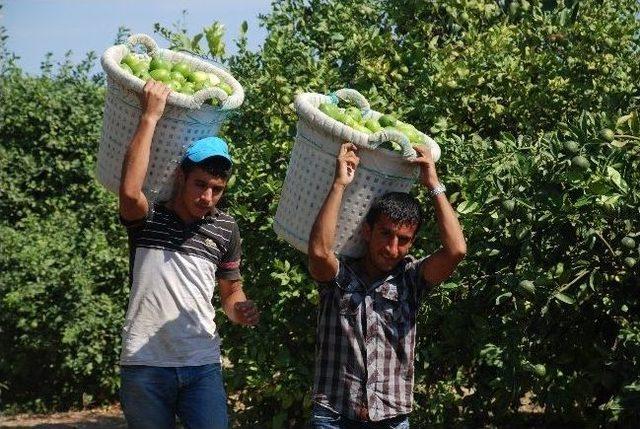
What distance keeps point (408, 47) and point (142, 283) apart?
2867 mm

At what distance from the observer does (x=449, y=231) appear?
3.75m

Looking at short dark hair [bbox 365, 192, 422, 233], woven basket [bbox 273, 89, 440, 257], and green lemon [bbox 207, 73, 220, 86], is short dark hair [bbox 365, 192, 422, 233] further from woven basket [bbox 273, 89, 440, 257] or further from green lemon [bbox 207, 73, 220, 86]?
green lemon [bbox 207, 73, 220, 86]

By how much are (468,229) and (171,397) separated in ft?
4.84

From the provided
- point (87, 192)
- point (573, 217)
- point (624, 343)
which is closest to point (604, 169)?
point (573, 217)

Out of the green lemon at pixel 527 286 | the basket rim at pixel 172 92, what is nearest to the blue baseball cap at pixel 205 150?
the basket rim at pixel 172 92

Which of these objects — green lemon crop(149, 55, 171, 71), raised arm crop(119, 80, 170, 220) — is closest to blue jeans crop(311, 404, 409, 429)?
raised arm crop(119, 80, 170, 220)

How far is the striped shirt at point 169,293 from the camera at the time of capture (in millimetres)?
3850

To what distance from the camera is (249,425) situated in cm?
687

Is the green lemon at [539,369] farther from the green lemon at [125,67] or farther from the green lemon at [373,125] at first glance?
the green lemon at [125,67]

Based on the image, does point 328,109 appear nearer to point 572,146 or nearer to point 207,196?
point 207,196

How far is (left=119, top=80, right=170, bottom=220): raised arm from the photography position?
373 cm

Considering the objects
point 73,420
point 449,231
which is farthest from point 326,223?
point 73,420

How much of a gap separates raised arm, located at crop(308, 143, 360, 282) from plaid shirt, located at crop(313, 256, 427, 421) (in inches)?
4.6

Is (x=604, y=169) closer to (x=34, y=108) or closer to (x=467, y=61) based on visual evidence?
(x=467, y=61)
